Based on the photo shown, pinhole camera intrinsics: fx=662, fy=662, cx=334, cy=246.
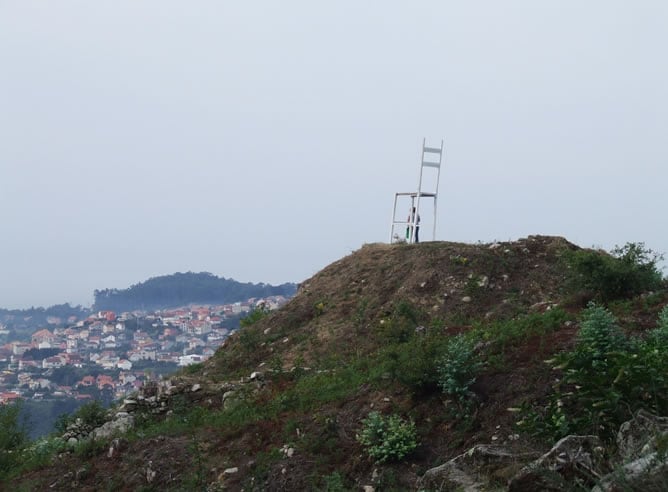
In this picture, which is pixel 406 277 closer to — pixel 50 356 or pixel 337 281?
pixel 337 281

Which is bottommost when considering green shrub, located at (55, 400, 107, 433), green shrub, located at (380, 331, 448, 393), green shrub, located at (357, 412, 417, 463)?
green shrub, located at (55, 400, 107, 433)

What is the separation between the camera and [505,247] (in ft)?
52.6

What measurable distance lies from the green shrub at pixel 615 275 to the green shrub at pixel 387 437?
14.4 ft

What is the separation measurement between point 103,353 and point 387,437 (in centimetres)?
4782

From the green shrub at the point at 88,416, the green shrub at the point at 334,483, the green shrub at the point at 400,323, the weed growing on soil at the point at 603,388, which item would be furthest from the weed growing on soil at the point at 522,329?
the green shrub at the point at 88,416

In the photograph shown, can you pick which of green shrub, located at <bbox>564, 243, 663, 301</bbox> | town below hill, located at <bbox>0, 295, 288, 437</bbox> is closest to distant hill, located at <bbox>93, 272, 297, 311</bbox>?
town below hill, located at <bbox>0, 295, 288, 437</bbox>

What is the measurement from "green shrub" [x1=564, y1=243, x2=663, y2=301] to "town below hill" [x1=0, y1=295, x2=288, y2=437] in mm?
20178

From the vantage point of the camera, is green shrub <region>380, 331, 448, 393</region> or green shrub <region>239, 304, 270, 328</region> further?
green shrub <region>239, 304, 270, 328</region>

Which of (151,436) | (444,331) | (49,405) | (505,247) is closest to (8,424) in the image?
(151,436)

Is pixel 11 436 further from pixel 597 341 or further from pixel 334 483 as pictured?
pixel 597 341

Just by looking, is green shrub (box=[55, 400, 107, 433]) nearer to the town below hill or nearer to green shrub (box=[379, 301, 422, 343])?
green shrub (box=[379, 301, 422, 343])

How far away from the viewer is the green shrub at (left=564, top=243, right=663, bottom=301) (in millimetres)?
10086

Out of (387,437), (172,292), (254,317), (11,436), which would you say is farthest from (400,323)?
(172,292)

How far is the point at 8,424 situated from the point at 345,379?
6171 millimetres
